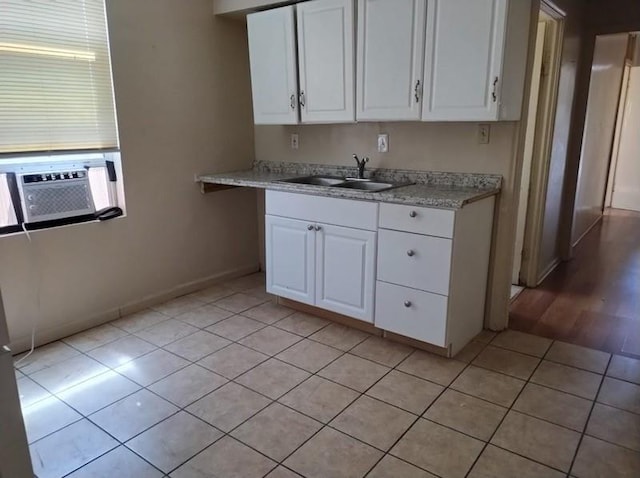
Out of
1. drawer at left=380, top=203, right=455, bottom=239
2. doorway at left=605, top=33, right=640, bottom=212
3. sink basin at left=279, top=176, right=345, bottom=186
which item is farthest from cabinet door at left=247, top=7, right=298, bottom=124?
doorway at left=605, top=33, right=640, bottom=212

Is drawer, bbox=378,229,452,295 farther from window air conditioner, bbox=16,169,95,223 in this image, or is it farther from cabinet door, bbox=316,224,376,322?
window air conditioner, bbox=16,169,95,223

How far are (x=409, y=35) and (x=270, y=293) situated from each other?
1.91m

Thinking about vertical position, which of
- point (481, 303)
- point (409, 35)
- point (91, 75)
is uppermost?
point (409, 35)

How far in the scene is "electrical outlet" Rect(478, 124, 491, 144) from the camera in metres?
2.72

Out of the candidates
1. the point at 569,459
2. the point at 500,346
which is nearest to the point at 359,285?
the point at 500,346

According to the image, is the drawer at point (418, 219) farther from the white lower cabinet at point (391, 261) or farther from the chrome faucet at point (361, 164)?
the chrome faucet at point (361, 164)

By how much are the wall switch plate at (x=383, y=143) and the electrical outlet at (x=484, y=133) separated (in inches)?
24.4

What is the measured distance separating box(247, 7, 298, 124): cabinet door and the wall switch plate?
1.92 ft

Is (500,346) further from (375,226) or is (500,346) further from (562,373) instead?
(375,226)

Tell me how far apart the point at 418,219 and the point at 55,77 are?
7.20ft

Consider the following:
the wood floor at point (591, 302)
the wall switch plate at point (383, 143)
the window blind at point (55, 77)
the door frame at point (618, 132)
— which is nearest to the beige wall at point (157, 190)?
the window blind at point (55, 77)

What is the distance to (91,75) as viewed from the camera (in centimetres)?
281

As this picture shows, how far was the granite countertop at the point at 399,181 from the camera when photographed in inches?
98.0

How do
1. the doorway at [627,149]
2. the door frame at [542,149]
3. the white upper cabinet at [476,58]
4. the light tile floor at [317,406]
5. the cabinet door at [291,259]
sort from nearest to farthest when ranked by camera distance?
1. the light tile floor at [317,406]
2. the white upper cabinet at [476,58]
3. the cabinet door at [291,259]
4. the door frame at [542,149]
5. the doorway at [627,149]
